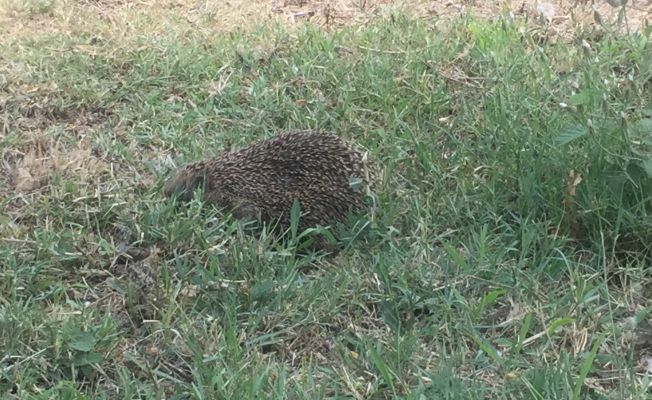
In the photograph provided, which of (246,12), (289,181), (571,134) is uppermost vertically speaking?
(571,134)

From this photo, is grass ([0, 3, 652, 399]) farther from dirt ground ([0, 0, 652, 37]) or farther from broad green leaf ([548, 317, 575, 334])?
dirt ground ([0, 0, 652, 37])

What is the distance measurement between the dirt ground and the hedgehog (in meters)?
2.01

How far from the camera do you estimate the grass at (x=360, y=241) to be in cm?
262

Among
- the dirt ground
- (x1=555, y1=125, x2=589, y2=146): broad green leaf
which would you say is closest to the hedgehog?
(x1=555, y1=125, x2=589, y2=146): broad green leaf

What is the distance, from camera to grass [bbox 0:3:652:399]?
8.61ft

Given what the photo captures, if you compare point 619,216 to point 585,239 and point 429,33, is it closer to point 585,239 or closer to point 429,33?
point 585,239

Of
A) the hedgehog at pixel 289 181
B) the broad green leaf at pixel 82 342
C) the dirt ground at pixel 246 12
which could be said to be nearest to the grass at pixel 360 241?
the broad green leaf at pixel 82 342

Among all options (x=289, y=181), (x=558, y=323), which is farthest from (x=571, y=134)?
(x=289, y=181)

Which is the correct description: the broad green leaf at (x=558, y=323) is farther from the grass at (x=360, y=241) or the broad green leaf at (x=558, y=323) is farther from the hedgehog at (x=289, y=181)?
the hedgehog at (x=289, y=181)

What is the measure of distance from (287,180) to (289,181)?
0.5 inches

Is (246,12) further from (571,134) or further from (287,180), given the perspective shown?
(571,134)

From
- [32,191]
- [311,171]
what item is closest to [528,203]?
[311,171]

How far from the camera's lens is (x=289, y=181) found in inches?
143

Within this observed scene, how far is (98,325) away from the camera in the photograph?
9.14ft
